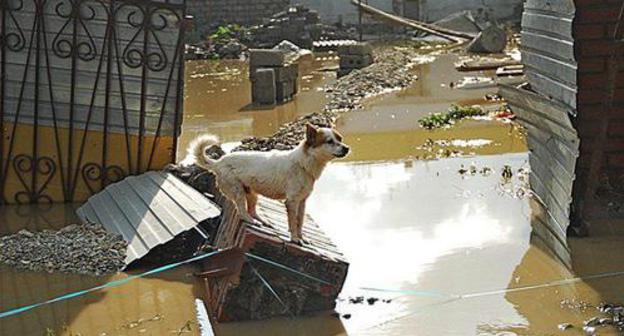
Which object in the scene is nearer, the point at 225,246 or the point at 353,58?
the point at 225,246

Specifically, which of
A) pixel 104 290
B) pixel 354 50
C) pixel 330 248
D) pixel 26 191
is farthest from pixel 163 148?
pixel 354 50

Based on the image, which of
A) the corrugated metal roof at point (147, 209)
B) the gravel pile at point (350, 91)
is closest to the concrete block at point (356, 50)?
the gravel pile at point (350, 91)

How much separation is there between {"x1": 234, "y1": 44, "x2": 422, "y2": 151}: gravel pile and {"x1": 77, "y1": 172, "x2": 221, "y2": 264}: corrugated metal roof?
3.28 metres

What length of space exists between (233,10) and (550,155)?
2665 cm

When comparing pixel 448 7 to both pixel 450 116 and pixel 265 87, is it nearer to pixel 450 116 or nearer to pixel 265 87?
pixel 265 87

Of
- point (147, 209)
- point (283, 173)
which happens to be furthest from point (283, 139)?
point (283, 173)

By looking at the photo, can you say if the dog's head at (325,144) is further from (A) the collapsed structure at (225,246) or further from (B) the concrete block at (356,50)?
(B) the concrete block at (356,50)

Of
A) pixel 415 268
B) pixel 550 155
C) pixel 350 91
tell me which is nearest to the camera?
pixel 415 268

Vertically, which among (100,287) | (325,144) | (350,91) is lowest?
(350,91)

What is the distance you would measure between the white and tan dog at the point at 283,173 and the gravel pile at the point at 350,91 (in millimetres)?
5454

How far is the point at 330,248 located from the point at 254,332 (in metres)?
1.04

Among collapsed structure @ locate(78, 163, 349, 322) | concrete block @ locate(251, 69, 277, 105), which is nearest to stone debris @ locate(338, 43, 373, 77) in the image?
concrete block @ locate(251, 69, 277, 105)

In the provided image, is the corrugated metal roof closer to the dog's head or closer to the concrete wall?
the dog's head

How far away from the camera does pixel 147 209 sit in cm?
866
